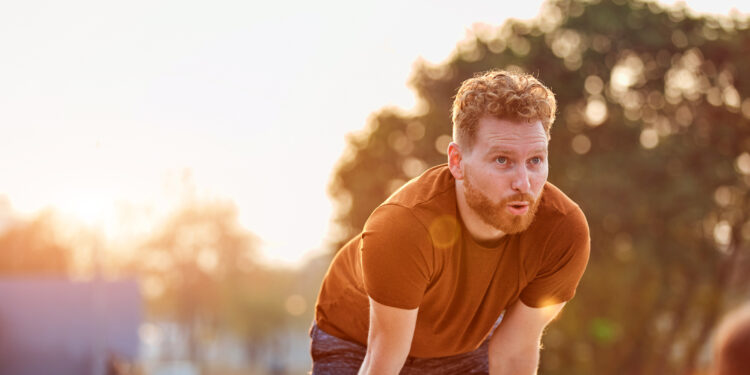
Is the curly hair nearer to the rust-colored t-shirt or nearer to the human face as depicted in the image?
the human face

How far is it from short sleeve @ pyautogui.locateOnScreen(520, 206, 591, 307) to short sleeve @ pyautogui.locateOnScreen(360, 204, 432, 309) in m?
0.62

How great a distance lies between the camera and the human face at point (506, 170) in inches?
150

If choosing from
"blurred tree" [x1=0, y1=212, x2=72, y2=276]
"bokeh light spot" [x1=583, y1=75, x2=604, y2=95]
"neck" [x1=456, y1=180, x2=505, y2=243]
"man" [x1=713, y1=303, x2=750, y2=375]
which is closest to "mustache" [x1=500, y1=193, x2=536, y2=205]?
"neck" [x1=456, y1=180, x2=505, y2=243]

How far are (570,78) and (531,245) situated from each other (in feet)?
62.8

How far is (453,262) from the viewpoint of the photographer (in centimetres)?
414

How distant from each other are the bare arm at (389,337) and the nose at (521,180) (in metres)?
0.74

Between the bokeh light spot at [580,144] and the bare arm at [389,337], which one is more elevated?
the bokeh light spot at [580,144]

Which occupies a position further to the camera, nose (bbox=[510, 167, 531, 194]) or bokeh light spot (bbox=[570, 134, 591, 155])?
bokeh light spot (bbox=[570, 134, 591, 155])

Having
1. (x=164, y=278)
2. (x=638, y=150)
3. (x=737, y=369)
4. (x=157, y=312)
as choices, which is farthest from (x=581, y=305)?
(x=157, y=312)

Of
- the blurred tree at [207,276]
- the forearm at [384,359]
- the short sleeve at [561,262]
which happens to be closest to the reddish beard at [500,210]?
the short sleeve at [561,262]

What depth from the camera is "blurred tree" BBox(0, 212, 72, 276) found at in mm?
56594

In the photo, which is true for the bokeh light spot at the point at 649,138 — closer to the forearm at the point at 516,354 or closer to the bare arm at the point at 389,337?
the forearm at the point at 516,354

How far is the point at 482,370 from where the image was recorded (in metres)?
4.88

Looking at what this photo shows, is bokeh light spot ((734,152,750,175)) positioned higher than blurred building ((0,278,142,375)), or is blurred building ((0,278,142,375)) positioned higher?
bokeh light spot ((734,152,750,175))
